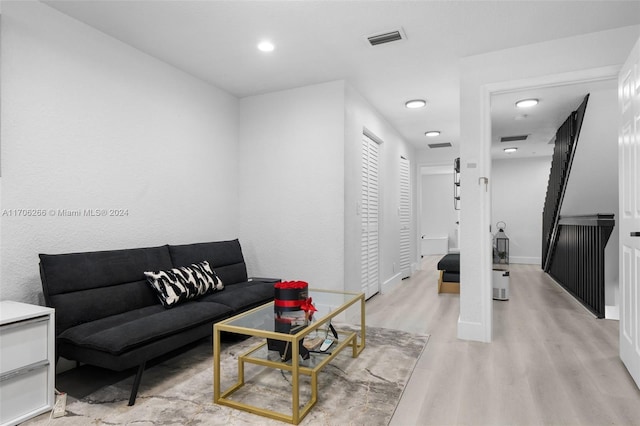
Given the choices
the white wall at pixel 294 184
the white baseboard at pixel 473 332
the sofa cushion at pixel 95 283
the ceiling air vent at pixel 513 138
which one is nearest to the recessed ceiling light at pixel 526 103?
the ceiling air vent at pixel 513 138

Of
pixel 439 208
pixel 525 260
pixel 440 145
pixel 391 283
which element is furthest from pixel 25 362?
pixel 439 208

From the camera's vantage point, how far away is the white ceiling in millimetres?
2555

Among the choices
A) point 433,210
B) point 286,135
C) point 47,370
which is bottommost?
point 47,370

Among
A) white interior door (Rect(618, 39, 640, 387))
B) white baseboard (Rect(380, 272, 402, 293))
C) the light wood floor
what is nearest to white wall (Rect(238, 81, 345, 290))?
the light wood floor

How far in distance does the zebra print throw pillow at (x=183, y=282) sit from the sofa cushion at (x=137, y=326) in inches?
4.5

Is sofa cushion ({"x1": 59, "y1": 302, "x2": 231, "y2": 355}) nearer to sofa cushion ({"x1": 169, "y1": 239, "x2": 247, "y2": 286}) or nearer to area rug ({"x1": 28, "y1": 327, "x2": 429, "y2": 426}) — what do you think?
area rug ({"x1": 28, "y1": 327, "x2": 429, "y2": 426})

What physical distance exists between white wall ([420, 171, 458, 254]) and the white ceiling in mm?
7267

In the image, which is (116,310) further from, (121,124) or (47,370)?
(121,124)

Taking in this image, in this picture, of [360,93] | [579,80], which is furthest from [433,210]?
[579,80]

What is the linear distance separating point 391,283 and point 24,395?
178 inches

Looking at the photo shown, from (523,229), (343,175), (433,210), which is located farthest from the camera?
(433,210)

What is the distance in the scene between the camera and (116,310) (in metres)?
2.57

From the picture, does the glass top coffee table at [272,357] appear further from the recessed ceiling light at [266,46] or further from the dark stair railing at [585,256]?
the dark stair railing at [585,256]

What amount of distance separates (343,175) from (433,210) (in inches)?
310
